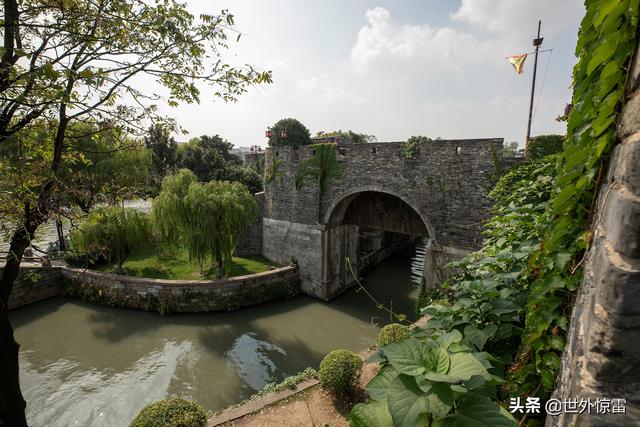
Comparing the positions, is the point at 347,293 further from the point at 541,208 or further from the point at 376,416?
the point at 376,416

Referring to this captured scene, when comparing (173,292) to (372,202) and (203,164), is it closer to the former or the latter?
(372,202)

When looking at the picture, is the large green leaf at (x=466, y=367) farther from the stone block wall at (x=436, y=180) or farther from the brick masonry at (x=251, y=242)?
the brick masonry at (x=251, y=242)

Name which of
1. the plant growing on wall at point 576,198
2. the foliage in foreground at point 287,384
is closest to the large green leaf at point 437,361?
the plant growing on wall at point 576,198

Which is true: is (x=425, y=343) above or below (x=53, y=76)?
below

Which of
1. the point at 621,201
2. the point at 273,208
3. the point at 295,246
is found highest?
the point at 621,201

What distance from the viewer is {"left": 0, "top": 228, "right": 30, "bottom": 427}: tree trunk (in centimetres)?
363

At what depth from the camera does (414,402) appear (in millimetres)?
1240

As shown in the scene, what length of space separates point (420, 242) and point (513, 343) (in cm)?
2124

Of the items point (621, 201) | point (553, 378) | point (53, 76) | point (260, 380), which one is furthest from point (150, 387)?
point (621, 201)

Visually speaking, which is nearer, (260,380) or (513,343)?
(513,343)

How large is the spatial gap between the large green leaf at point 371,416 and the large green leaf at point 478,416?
243 millimetres

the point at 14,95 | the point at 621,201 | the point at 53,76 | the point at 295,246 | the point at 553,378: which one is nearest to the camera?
the point at 621,201

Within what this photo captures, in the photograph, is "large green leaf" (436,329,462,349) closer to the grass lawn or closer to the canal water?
the canal water

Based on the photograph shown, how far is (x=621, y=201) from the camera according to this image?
37.1 inches
